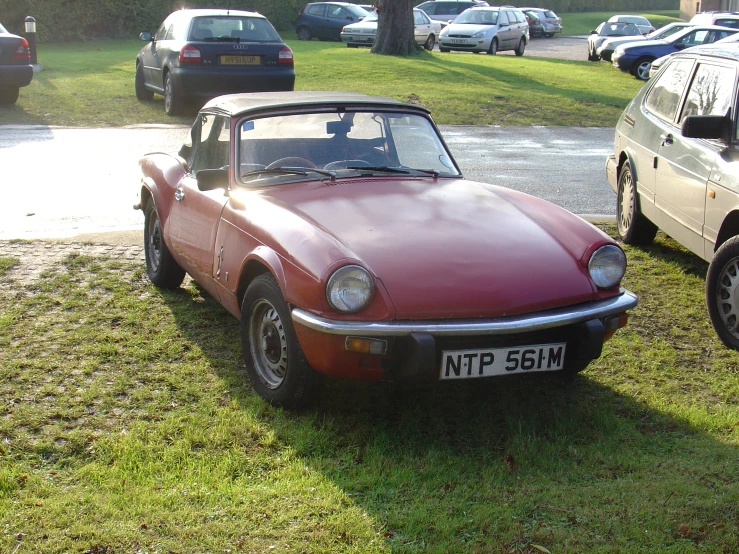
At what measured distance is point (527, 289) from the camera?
4328 mm

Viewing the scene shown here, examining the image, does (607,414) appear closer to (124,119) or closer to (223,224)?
(223,224)

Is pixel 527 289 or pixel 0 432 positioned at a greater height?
pixel 527 289

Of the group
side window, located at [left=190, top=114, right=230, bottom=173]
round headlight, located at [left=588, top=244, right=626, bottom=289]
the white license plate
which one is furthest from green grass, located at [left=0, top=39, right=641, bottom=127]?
the white license plate

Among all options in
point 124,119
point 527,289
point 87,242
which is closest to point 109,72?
point 124,119

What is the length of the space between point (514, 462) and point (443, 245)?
1.09 m

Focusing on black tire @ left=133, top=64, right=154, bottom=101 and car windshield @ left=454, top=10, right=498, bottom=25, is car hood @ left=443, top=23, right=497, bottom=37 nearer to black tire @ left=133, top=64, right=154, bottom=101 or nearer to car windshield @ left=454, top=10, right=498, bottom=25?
car windshield @ left=454, top=10, right=498, bottom=25

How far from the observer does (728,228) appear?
5.92 m

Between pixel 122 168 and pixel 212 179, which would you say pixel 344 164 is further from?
pixel 122 168

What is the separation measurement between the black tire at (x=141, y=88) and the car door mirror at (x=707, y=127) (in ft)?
43.2

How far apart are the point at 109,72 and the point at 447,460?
20348mm

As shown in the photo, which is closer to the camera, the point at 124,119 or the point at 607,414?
the point at 607,414

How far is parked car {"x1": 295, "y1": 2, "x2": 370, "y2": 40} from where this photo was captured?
37.9 metres

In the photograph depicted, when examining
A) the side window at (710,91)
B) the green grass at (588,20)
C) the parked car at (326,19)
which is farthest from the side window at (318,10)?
the side window at (710,91)

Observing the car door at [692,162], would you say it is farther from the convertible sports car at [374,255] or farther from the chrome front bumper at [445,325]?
the chrome front bumper at [445,325]
